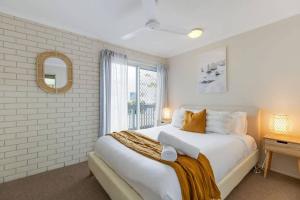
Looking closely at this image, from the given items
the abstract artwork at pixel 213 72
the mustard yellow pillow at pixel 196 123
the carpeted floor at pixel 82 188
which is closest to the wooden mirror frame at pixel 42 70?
the carpeted floor at pixel 82 188

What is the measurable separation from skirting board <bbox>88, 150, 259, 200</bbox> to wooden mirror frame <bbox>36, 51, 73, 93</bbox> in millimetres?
1257

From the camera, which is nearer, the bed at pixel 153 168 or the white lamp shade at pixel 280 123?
the bed at pixel 153 168

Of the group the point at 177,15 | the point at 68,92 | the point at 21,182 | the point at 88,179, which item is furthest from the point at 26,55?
the point at 177,15

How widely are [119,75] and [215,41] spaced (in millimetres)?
2117

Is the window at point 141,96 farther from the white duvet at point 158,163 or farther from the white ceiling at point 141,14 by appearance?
the white duvet at point 158,163

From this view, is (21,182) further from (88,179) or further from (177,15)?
(177,15)

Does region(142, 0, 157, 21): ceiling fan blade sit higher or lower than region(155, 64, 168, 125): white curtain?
higher

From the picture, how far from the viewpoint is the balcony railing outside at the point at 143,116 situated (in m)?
3.91

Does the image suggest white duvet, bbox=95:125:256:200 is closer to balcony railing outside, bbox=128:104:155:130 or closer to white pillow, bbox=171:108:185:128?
white pillow, bbox=171:108:185:128

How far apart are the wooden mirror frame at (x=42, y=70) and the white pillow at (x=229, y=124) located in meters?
2.55

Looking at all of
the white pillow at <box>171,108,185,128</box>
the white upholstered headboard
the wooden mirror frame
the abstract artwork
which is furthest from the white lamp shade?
the wooden mirror frame

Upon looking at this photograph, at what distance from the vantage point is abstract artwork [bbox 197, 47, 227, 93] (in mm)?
3111

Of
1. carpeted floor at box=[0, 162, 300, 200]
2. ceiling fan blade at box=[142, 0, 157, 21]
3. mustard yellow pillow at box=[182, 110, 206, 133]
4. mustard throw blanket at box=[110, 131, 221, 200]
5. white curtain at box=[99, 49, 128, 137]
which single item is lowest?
carpeted floor at box=[0, 162, 300, 200]

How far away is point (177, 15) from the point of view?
227 centimetres
